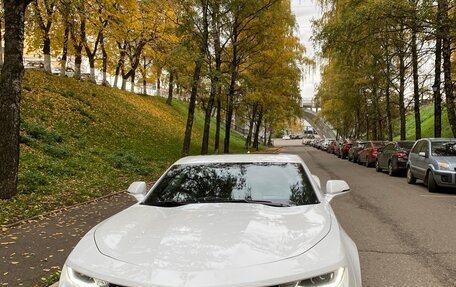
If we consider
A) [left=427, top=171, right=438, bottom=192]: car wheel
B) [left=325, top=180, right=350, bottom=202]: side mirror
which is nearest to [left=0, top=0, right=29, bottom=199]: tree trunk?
[left=325, top=180, right=350, bottom=202]: side mirror

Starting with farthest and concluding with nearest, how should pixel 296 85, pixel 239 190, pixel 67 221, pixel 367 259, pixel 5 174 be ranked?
1. pixel 296 85
2. pixel 5 174
3. pixel 67 221
4. pixel 367 259
5. pixel 239 190

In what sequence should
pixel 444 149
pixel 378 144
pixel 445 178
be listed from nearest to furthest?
pixel 445 178 → pixel 444 149 → pixel 378 144

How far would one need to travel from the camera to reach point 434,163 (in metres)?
12.8

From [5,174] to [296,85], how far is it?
3019 centimetres

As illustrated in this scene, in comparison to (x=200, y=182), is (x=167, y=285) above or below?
below

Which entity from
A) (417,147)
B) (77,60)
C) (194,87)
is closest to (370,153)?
(417,147)

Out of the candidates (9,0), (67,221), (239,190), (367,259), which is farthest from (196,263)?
(9,0)

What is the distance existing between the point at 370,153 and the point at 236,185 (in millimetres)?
21729

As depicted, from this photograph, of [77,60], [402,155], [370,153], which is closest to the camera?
[402,155]

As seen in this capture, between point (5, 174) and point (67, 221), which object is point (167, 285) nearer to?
point (67, 221)

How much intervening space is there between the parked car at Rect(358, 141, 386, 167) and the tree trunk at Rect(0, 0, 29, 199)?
1907 cm

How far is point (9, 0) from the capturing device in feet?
28.8

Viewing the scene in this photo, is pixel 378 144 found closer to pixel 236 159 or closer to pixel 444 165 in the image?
pixel 444 165

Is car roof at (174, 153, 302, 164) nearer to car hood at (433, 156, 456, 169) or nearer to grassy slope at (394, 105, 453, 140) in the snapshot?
car hood at (433, 156, 456, 169)
